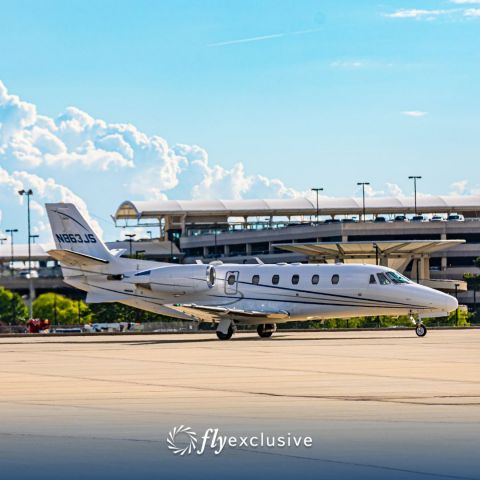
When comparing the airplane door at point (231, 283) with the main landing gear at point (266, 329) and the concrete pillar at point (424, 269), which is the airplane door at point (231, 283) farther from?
the concrete pillar at point (424, 269)

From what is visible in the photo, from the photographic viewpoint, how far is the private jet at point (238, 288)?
54188 millimetres

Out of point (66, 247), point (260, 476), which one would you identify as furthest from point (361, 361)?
point (66, 247)

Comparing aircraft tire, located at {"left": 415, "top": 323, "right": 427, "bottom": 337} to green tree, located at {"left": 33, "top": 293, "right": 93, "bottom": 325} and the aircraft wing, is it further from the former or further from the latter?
green tree, located at {"left": 33, "top": 293, "right": 93, "bottom": 325}

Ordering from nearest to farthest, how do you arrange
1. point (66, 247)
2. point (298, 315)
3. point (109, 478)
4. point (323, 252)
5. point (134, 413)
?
point (109, 478), point (134, 413), point (298, 315), point (66, 247), point (323, 252)

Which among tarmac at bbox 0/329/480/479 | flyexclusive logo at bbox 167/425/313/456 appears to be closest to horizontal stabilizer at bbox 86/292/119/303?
tarmac at bbox 0/329/480/479

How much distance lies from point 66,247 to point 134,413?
44545 mm

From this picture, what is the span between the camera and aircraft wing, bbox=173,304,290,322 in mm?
54906

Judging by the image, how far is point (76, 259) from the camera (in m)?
60.0

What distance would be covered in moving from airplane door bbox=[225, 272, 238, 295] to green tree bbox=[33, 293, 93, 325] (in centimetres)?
12337

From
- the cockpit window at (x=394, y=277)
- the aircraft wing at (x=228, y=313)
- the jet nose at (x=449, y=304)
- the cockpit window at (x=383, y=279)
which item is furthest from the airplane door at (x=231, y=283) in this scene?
the jet nose at (x=449, y=304)

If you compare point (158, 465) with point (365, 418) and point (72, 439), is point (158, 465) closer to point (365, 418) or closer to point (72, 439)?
point (72, 439)

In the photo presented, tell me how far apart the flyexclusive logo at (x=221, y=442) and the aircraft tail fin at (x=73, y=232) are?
155ft

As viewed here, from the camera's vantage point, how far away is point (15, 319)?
192 meters

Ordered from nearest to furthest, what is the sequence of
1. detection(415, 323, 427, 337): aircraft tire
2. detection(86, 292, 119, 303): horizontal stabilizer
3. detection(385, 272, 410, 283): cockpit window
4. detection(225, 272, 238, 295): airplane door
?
1. detection(415, 323, 427, 337): aircraft tire
2. detection(385, 272, 410, 283): cockpit window
3. detection(225, 272, 238, 295): airplane door
4. detection(86, 292, 119, 303): horizontal stabilizer
